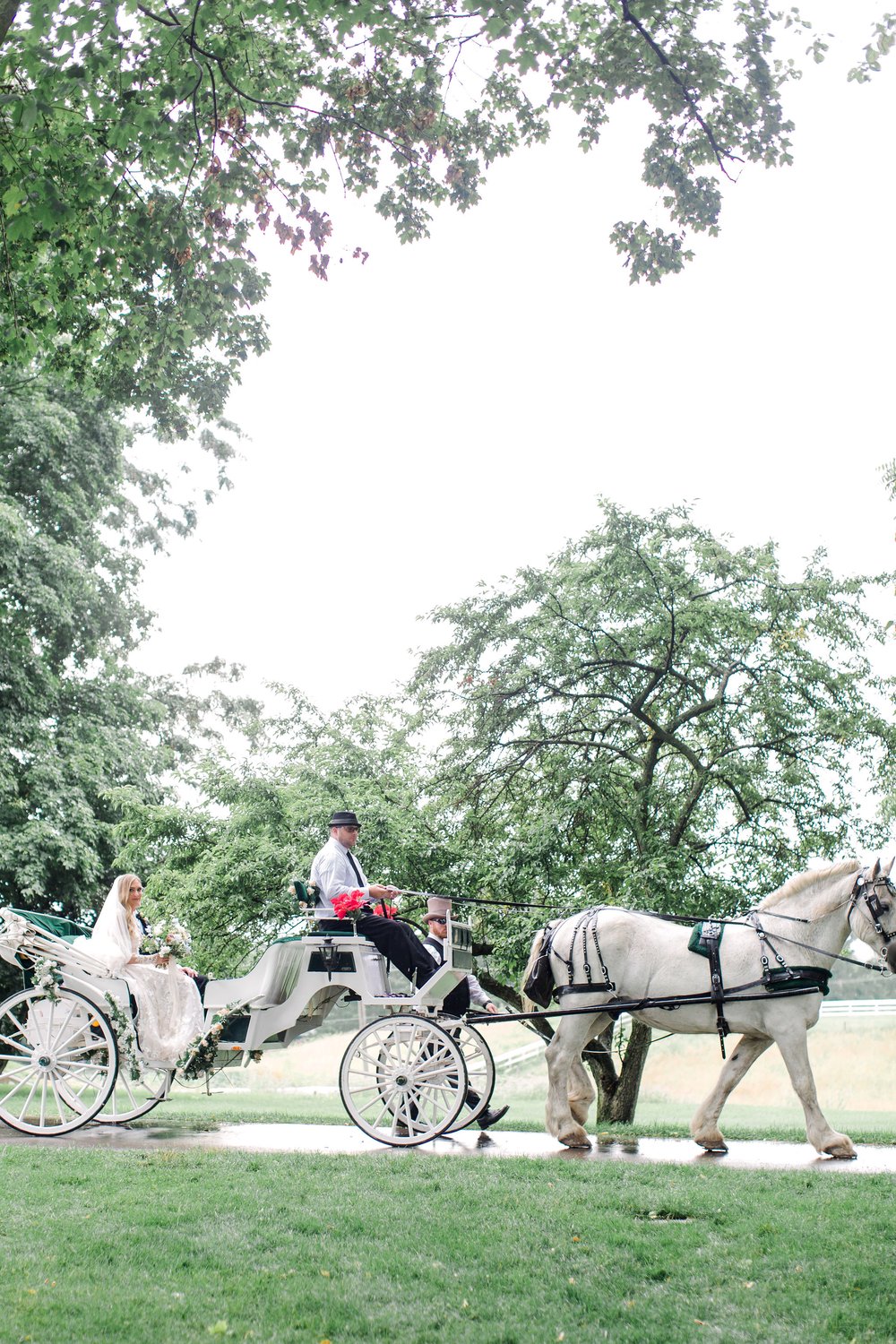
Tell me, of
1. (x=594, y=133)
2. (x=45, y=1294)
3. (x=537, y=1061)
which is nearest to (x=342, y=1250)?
(x=45, y=1294)

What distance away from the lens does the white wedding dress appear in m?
9.51

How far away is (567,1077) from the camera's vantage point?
9203mm

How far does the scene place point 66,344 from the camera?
1070cm

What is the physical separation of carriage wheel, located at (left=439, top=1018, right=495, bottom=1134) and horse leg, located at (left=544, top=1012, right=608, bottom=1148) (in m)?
0.51

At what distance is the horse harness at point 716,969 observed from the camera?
8383mm

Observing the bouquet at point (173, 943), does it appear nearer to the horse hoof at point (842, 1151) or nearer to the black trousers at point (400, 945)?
the black trousers at point (400, 945)

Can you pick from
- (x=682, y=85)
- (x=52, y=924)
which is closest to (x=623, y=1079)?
(x=52, y=924)

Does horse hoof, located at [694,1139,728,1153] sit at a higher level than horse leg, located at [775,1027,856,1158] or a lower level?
lower

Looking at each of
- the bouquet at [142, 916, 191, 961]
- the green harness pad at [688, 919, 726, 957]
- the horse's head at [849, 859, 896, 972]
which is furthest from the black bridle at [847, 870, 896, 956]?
the bouquet at [142, 916, 191, 961]

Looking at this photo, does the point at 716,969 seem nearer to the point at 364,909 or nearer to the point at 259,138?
the point at 364,909

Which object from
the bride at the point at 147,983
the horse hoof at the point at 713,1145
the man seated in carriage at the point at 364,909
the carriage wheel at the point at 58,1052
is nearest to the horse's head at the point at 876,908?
the horse hoof at the point at 713,1145

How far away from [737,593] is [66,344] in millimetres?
8901

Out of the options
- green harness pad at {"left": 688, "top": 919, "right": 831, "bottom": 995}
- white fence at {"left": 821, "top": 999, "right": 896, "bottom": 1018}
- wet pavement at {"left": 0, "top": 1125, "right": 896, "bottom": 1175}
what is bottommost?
wet pavement at {"left": 0, "top": 1125, "right": 896, "bottom": 1175}

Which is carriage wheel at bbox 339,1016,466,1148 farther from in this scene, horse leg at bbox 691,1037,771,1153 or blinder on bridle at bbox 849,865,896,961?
blinder on bridle at bbox 849,865,896,961
